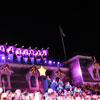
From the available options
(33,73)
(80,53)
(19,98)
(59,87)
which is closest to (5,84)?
(33,73)

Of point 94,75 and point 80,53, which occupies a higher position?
point 80,53

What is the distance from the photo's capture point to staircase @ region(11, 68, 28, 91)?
2345 cm

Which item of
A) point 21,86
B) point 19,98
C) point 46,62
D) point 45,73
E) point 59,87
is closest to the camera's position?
point 19,98

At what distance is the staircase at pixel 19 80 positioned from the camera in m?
23.5

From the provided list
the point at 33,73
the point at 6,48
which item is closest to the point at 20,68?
the point at 33,73

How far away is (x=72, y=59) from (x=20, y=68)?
7319 mm

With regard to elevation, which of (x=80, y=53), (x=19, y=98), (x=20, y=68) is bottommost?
(x=19, y=98)

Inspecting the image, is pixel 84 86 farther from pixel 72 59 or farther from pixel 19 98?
pixel 19 98

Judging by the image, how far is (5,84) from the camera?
74.4ft

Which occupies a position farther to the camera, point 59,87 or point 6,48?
point 6,48

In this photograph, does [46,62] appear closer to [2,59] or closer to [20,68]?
[20,68]

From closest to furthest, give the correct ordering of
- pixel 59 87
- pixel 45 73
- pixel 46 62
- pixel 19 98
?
pixel 19 98
pixel 59 87
pixel 45 73
pixel 46 62

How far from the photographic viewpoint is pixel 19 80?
24.1 meters

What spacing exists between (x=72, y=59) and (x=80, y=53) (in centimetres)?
128
